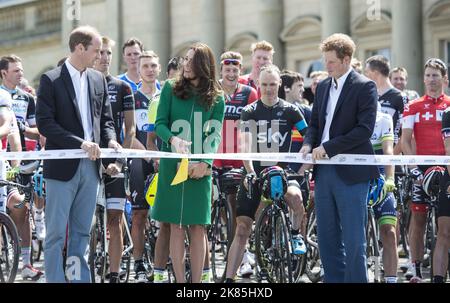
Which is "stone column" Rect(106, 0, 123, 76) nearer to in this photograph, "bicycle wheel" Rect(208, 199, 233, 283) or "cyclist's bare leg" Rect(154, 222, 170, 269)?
"bicycle wheel" Rect(208, 199, 233, 283)

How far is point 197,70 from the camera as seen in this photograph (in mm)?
10305

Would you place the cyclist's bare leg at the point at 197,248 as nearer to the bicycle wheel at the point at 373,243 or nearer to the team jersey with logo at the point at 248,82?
the bicycle wheel at the point at 373,243

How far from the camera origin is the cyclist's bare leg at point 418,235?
13.0 m

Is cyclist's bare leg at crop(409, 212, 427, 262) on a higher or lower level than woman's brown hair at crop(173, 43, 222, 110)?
lower

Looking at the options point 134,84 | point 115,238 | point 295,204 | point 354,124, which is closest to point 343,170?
point 354,124

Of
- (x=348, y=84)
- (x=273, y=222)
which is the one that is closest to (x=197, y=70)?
(x=348, y=84)

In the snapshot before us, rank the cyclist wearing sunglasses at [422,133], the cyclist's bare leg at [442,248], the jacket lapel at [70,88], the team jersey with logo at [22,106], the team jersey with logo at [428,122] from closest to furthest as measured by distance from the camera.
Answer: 1. the jacket lapel at [70,88]
2. the cyclist's bare leg at [442,248]
3. the cyclist wearing sunglasses at [422,133]
4. the team jersey with logo at [428,122]
5. the team jersey with logo at [22,106]

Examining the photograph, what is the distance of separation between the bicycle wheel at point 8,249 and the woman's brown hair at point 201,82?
2361mm

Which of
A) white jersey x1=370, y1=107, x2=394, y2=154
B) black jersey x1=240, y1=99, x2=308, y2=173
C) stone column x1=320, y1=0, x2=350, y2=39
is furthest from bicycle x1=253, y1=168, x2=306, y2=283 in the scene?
stone column x1=320, y1=0, x2=350, y2=39

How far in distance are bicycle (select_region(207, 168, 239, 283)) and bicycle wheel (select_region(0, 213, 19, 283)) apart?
7.05ft

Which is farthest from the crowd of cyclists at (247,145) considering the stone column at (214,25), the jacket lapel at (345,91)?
the stone column at (214,25)

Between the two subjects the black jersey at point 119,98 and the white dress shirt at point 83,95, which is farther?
the black jersey at point 119,98

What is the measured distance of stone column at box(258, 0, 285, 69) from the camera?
108ft
